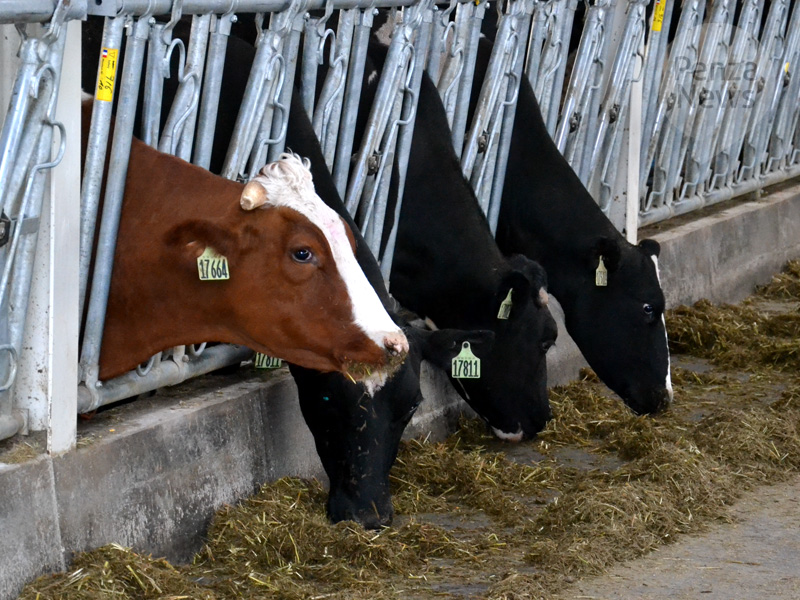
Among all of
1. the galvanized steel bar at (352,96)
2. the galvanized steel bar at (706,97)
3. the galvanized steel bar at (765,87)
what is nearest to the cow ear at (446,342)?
the galvanized steel bar at (352,96)

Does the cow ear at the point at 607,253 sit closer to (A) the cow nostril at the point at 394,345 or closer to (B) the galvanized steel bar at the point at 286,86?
(B) the galvanized steel bar at the point at 286,86

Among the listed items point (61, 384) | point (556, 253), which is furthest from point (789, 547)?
point (61, 384)

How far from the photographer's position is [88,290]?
4.53 meters

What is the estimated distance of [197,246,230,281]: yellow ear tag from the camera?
431cm

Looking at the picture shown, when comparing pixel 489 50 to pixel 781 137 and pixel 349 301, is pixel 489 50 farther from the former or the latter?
pixel 781 137

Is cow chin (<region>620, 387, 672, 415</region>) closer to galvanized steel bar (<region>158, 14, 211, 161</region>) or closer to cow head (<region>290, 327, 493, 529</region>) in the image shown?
cow head (<region>290, 327, 493, 529</region>)

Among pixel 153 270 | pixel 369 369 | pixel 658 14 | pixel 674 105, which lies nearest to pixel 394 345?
pixel 369 369

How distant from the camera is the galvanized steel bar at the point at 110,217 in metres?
4.38

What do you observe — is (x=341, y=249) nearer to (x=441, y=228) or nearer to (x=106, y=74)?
(x=106, y=74)

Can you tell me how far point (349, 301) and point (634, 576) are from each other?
53.3 inches

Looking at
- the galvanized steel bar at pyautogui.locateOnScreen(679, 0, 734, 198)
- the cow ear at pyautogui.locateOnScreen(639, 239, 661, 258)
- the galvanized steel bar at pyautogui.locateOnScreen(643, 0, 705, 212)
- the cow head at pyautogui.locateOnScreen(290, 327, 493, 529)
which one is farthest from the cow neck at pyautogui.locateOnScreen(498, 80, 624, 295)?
the galvanized steel bar at pyautogui.locateOnScreen(679, 0, 734, 198)

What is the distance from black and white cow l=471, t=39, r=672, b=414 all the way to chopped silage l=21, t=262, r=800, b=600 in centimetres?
25

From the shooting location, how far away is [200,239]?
436 centimetres

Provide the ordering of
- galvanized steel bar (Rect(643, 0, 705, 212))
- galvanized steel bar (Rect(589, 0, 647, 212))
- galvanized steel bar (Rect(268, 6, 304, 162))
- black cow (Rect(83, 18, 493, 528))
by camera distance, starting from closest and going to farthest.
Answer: black cow (Rect(83, 18, 493, 528)) → galvanized steel bar (Rect(268, 6, 304, 162)) → galvanized steel bar (Rect(589, 0, 647, 212)) → galvanized steel bar (Rect(643, 0, 705, 212))
